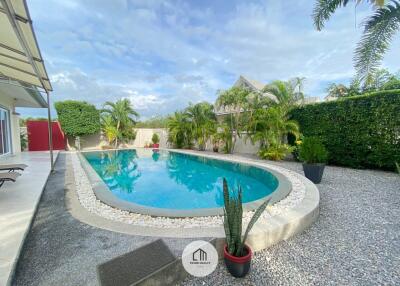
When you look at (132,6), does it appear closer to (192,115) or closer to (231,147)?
(192,115)

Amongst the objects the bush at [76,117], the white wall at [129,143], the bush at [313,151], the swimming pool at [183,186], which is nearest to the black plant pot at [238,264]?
the swimming pool at [183,186]

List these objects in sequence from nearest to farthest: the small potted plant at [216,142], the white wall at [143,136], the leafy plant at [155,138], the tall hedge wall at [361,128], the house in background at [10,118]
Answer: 1. the tall hedge wall at [361,128]
2. the house in background at [10,118]
3. the small potted plant at [216,142]
4. the leafy plant at [155,138]
5. the white wall at [143,136]

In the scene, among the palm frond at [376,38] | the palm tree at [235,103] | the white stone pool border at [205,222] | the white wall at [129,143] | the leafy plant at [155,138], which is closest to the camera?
the white stone pool border at [205,222]

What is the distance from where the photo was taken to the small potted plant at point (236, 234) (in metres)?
2.25

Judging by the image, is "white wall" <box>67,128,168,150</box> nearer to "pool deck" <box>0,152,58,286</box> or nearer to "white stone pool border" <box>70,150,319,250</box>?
"pool deck" <box>0,152,58,286</box>

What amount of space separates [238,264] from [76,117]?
20342 mm

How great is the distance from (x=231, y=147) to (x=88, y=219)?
1188 centimetres

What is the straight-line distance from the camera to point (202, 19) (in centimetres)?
1210

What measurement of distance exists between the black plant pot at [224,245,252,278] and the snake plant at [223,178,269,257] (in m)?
0.09

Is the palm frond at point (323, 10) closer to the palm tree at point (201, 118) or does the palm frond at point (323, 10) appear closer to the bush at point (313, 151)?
the bush at point (313, 151)

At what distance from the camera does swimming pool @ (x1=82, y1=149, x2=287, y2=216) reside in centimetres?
454

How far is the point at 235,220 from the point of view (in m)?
2.26

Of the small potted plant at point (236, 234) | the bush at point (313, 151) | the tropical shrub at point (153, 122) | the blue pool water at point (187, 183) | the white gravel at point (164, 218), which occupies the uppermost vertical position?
the tropical shrub at point (153, 122)

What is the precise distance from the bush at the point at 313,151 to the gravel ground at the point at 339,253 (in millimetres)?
1848
